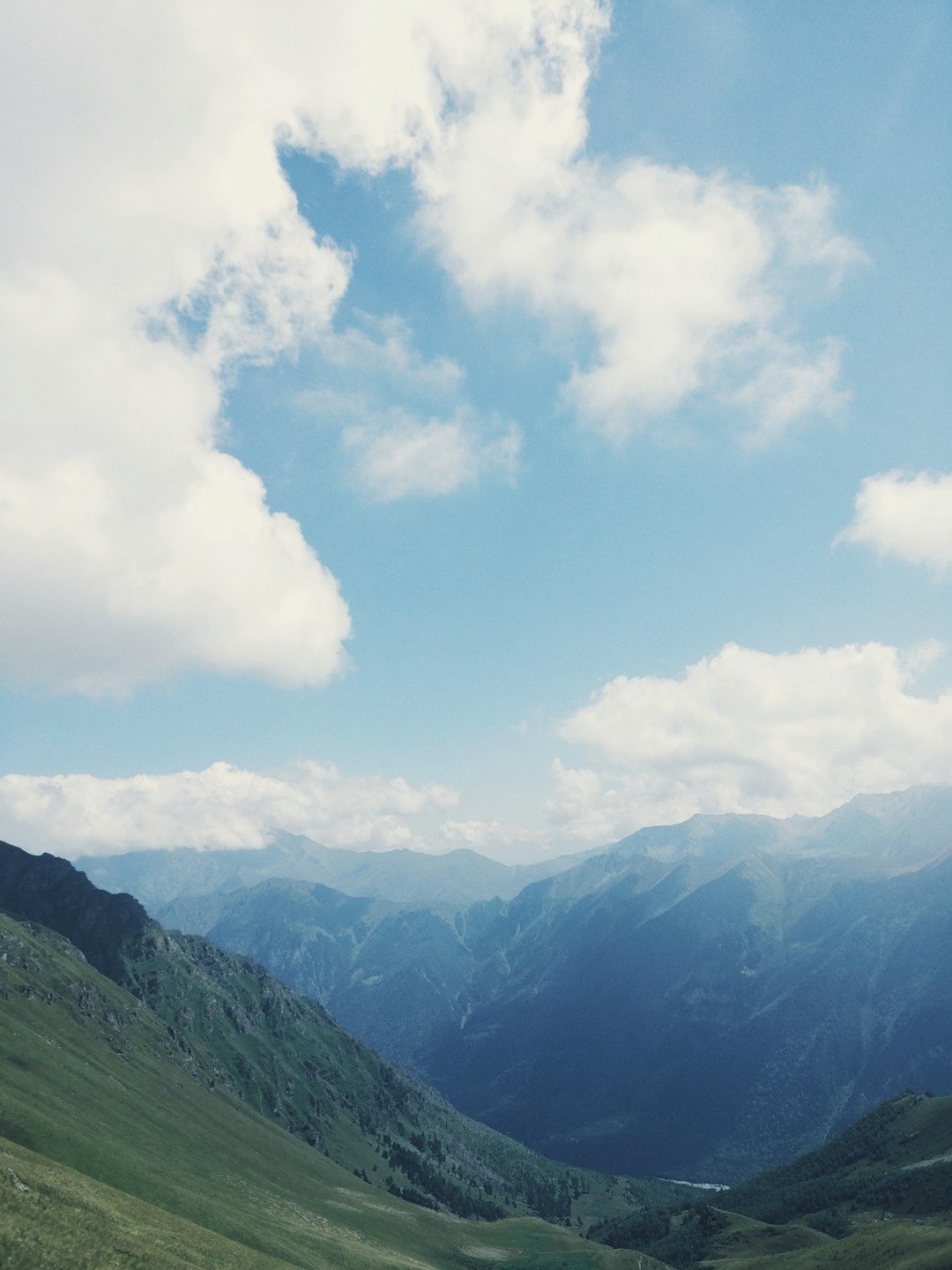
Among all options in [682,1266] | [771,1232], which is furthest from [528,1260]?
[771,1232]

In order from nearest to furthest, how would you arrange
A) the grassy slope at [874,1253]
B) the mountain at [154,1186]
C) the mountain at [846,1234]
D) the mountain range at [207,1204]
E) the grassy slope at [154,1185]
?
1. the mountain at [154,1186]
2. the grassy slope at [154,1185]
3. the mountain range at [207,1204]
4. the grassy slope at [874,1253]
5. the mountain at [846,1234]

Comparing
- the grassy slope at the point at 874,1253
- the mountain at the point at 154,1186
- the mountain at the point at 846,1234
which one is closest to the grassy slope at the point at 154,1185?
the mountain at the point at 154,1186

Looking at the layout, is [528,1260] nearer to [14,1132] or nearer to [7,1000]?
[14,1132]

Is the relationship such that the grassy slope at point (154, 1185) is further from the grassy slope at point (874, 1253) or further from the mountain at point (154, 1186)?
the grassy slope at point (874, 1253)

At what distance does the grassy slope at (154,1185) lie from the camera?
5250cm

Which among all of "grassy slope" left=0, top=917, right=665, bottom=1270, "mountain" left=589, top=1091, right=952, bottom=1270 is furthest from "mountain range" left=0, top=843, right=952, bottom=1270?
"mountain" left=589, top=1091, right=952, bottom=1270

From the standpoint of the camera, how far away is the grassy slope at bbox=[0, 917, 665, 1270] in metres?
52.5

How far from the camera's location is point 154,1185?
307ft

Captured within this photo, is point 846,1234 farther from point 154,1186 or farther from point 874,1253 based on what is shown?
point 154,1186

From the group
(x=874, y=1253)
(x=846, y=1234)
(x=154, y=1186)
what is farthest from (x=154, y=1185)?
(x=846, y=1234)

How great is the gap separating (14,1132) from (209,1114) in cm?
11233

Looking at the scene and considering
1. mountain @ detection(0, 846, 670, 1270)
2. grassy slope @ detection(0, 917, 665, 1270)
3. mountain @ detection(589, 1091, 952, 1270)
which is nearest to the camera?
mountain @ detection(0, 846, 670, 1270)

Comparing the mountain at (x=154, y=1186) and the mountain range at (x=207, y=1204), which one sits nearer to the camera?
the mountain at (x=154, y=1186)

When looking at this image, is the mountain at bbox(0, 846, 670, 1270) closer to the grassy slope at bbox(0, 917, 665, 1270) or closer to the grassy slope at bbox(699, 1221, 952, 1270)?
the grassy slope at bbox(0, 917, 665, 1270)
